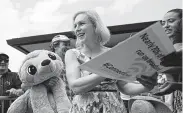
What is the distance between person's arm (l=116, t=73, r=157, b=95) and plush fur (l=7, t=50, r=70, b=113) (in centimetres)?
110

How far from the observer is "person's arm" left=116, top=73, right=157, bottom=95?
1338mm

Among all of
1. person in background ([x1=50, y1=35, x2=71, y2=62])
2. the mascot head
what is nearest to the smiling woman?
the mascot head

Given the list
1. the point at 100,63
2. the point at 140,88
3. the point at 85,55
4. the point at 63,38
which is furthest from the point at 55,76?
the point at 100,63

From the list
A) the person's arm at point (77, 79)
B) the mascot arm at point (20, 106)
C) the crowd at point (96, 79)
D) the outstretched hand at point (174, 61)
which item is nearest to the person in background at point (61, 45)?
the mascot arm at point (20, 106)

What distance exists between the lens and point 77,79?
Answer: 5.81ft

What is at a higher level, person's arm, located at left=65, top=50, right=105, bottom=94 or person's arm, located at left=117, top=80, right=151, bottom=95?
person's arm, located at left=65, top=50, right=105, bottom=94

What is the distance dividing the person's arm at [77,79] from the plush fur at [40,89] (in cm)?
101

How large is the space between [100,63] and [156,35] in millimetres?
269

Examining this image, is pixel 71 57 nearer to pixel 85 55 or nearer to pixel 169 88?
pixel 85 55

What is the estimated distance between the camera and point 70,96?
3.20m

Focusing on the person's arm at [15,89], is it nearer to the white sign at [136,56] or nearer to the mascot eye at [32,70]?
the mascot eye at [32,70]

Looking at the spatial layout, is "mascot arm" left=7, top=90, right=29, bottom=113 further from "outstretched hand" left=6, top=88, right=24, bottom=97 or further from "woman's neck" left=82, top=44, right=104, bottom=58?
"woman's neck" left=82, top=44, right=104, bottom=58

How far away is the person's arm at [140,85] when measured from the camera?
1338 mm

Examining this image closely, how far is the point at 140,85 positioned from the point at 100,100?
0.95ft
